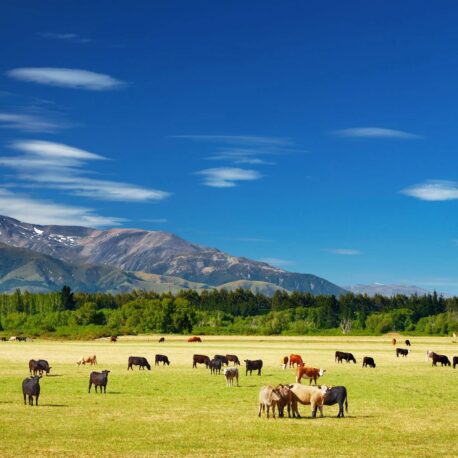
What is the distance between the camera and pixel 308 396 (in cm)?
2920

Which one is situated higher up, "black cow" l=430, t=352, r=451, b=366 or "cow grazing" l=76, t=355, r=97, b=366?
"black cow" l=430, t=352, r=451, b=366

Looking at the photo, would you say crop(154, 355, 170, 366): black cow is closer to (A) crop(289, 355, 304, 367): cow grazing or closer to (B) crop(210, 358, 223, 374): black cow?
(B) crop(210, 358, 223, 374): black cow

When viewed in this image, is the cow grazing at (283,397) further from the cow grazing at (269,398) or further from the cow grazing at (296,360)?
the cow grazing at (296,360)

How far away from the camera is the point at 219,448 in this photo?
73.3 ft

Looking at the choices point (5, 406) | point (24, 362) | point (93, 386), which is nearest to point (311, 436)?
point (5, 406)

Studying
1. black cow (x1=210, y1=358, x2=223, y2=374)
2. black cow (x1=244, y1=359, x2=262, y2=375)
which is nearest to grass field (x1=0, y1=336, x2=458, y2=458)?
black cow (x1=244, y1=359, x2=262, y2=375)

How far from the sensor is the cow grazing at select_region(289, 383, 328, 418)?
29000 millimetres

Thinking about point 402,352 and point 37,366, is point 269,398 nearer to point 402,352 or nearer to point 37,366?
point 37,366

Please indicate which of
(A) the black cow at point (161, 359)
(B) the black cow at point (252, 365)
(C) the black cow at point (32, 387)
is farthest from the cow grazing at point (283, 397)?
(A) the black cow at point (161, 359)

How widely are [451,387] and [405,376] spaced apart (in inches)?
326

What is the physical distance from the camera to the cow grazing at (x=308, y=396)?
2900 centimetres

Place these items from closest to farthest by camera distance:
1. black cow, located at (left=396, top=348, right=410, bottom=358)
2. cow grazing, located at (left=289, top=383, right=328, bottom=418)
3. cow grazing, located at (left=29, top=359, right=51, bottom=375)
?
cow grazing, located at (left=289, top=383, right=328, bottom=418), cow grazing, located at (left=29, top=359, right=51, bottom=375), black cow, located at (left=396, top=348, right=410, bottom=358)

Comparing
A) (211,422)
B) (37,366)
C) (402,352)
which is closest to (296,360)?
(37,366)

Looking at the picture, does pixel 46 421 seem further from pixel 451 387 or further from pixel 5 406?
pixel 451 387
